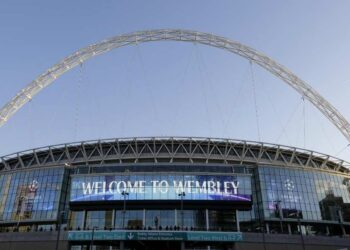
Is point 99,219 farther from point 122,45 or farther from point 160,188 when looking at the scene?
point 122,45

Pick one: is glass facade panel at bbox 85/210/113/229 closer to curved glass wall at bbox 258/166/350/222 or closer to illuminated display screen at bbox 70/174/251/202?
illuminated display screen at bbox 70/174/251/202

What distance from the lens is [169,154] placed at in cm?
8725

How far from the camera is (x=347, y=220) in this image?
76250mm

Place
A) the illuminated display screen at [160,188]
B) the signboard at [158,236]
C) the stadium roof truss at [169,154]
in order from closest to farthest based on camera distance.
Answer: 1. the signboard at [158,236]
2. the illuminated display screen at [160,188]
3. the stadium roof truss at [169,154]

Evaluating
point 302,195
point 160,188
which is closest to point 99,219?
point 160,188

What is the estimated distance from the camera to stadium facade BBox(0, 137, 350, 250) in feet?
202

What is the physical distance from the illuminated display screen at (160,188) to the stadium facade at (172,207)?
0.20 m

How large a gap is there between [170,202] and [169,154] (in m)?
20.7

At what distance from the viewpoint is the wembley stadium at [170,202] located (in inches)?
2432

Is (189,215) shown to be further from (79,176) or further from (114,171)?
(79,176)

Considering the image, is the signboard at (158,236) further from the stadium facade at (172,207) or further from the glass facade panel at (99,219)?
the glass facade panel at (99,219)

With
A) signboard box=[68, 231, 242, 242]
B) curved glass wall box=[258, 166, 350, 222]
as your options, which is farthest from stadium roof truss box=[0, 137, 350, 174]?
signboard box=[68, 231, 242, 242]

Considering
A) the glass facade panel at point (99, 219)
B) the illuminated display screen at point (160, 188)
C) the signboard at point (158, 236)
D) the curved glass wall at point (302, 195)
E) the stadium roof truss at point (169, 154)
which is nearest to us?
the signboard at point (158, 236)

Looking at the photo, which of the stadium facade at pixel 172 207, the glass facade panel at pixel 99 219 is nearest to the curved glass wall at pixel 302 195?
the stadium facade at pixel 172 207
